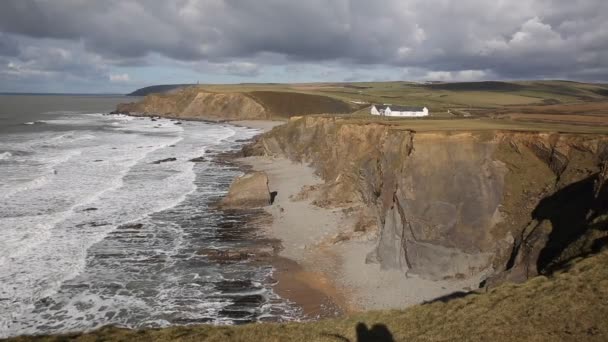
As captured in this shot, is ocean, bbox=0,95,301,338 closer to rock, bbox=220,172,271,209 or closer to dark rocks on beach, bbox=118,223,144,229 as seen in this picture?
dark rocks on beach, bbox=118,223,144,229

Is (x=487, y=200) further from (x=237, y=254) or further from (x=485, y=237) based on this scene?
(x=237, y=254)

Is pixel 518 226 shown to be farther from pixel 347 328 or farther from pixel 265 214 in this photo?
pixel 265 214

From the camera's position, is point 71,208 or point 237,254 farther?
point 71,208

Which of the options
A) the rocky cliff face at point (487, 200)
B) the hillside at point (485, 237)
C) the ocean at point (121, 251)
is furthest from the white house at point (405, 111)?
the rocky cliff face at point (487, 200)

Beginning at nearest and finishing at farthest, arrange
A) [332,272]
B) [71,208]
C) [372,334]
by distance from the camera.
Answer: [372,334] < [332,272] < [71,208]

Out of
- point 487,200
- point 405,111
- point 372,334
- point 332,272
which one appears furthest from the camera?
point 405,111

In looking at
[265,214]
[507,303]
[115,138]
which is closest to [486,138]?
[507,303]

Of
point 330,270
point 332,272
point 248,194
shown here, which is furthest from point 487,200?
point 248,194
